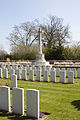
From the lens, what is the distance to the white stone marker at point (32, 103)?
13.8ft

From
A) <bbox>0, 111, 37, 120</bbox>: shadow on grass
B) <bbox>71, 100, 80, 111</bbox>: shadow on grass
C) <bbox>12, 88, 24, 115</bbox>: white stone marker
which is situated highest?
<bbox>12, 88, 24, 115</bbox>: white stone marker

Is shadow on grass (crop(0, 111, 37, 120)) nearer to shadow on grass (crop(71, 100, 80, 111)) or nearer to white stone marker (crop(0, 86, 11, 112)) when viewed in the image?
white stone marker (crop(0, 86, 11, 112))

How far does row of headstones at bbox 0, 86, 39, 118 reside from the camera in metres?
4.23

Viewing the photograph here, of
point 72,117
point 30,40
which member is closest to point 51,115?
point 72,117

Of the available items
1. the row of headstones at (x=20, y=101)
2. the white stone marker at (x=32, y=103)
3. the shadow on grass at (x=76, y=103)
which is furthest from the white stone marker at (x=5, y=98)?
the shadow on grass at (x=76, y=103)

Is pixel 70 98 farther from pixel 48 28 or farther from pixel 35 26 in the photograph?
pixel 35 26

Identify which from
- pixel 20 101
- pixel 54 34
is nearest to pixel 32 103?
pixel 20 101

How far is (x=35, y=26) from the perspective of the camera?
43.7m

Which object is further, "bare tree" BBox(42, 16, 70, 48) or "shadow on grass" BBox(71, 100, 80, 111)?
"bare tree" BBox(42, 16, 70, 48)

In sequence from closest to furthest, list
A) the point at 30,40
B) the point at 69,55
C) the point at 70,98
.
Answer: the point at 70,98 < the point at 69,55 < the point at 30,40

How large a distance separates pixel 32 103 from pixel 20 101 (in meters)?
0.39

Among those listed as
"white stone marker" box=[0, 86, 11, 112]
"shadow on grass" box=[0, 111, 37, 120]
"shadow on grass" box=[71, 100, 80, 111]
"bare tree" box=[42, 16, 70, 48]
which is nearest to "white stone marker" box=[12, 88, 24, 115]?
"shadow on grass" box=[0, 111, 37, 120]

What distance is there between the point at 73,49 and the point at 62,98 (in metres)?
27.4

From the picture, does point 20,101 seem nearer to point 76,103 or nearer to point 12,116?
point 12,116
